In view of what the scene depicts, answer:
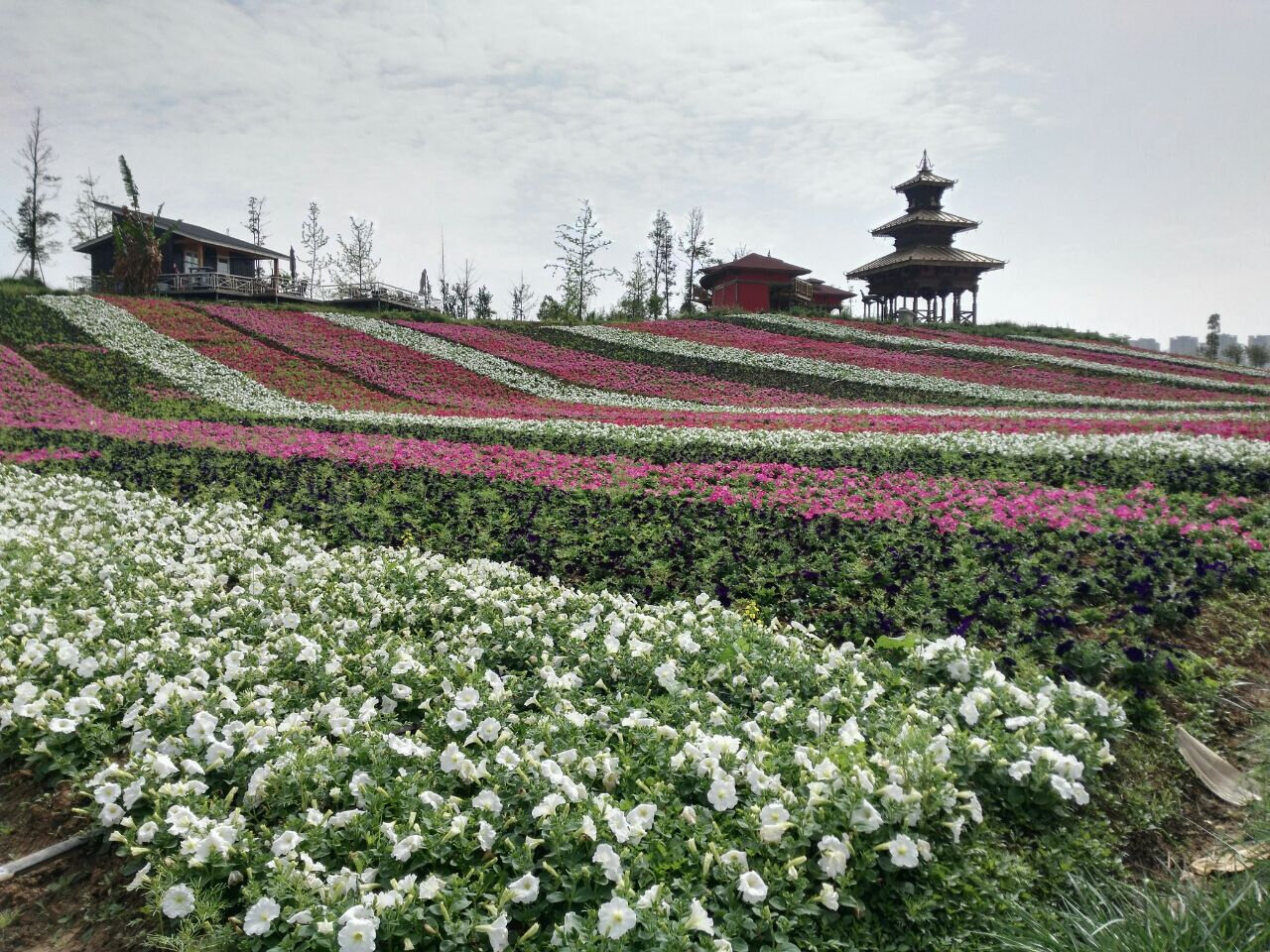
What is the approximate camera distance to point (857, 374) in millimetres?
25812

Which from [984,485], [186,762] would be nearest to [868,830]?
[186,762]

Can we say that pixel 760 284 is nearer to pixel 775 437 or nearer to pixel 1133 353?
pixel 1133 353

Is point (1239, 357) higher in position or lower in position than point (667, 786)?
higher

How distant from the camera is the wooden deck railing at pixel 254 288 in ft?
113

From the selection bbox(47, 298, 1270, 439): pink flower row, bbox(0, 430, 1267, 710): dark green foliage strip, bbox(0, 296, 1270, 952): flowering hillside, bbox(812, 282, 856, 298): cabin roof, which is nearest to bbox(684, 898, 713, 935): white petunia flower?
bbox(0, 296, 1270, 952): flowering hillside

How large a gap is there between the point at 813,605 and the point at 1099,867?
245 cm

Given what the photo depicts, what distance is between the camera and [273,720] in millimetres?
3336

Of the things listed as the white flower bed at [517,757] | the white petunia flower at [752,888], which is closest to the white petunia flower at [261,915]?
the white flower bed at [517,757]

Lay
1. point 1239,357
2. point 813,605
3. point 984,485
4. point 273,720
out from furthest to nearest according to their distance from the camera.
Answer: point 1239,357, point 984,485, point 813,605, point 273,720

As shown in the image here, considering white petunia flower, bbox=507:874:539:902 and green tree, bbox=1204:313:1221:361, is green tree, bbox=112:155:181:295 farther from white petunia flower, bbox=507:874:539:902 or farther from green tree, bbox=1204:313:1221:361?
green tree, bbox=1204:313:1221:361

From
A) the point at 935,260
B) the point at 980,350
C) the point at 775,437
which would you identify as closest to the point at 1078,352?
the point at 980,350

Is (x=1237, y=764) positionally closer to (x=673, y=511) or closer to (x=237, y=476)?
(x=673, y=511)

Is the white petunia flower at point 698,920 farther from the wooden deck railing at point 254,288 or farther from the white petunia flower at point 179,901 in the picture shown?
the wooden deck railing at point 254,288

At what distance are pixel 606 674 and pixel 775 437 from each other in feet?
29.8
